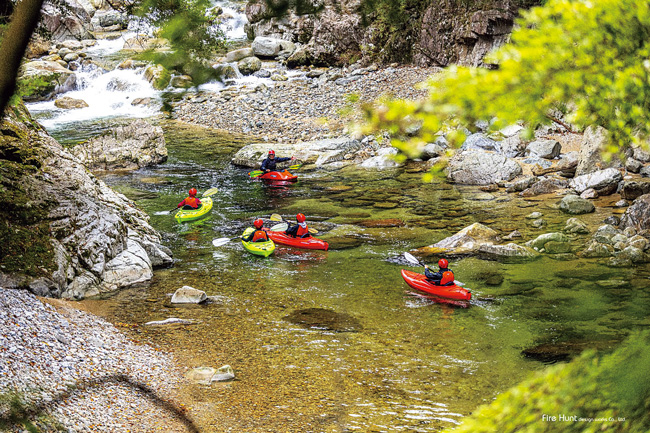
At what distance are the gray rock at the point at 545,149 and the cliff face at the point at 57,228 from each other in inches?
496

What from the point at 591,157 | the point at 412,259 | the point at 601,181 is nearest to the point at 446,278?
the point at 412,259

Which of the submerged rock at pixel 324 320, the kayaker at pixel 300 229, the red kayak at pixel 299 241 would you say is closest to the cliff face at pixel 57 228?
the red kayak at pixel 299 241

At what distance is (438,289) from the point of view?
921 cm

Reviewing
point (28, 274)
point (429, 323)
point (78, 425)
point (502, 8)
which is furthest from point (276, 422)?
point (502, 8)

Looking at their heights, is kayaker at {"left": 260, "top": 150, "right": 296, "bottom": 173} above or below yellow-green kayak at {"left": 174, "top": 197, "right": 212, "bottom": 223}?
above

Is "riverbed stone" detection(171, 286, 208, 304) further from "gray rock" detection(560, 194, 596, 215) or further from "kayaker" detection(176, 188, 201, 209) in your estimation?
"gray rock" detection(560, 194, 596, 215)

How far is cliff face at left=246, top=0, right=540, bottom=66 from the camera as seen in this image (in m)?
24.0

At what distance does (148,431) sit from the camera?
17.2 feet

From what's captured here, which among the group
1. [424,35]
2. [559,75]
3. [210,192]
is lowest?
[210,192]

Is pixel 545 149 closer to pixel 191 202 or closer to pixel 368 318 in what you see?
pixel 191 202

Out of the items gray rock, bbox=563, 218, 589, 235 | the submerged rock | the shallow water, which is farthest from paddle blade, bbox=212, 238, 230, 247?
gray rock, bbox=563, 218, 589, 235

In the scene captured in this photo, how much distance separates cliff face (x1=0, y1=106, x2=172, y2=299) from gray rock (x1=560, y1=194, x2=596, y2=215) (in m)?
9.88

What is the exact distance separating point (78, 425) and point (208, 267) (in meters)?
5.97

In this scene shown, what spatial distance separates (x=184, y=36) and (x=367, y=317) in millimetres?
6296
